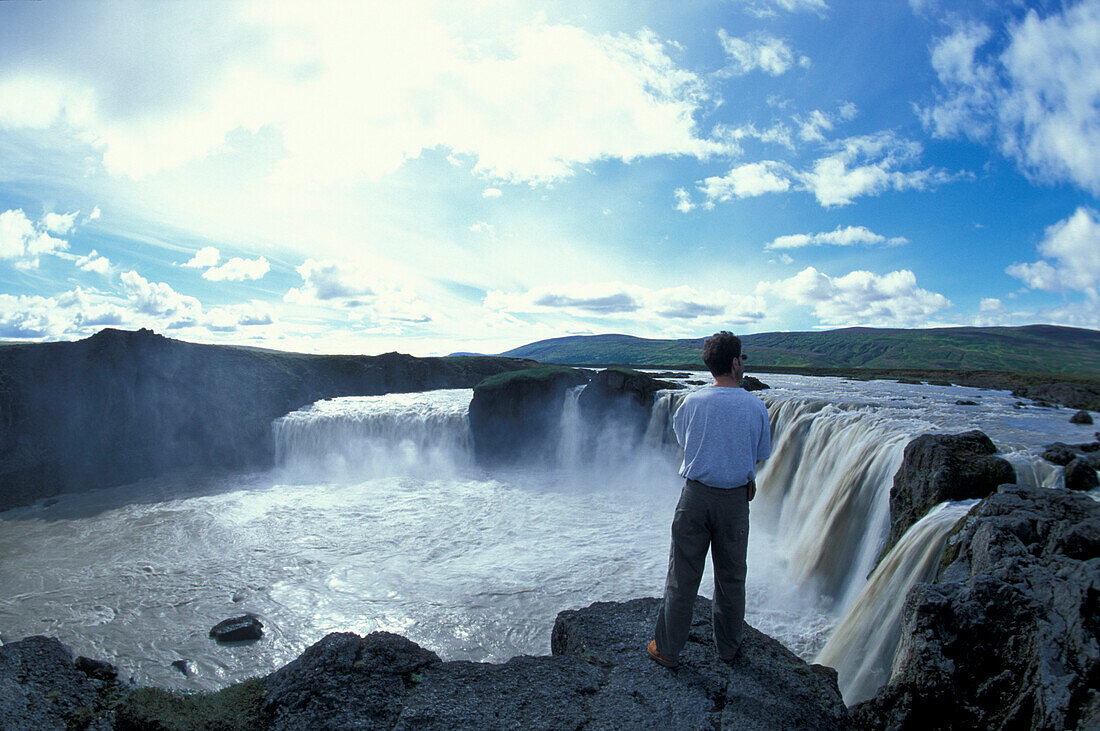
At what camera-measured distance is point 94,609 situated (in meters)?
12.9

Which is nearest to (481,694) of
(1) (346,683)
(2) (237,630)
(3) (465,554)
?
(1) (346,683)

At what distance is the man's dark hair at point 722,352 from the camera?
4.77 meters

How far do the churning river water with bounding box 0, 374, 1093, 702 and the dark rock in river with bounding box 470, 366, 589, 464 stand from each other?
470 centimetres

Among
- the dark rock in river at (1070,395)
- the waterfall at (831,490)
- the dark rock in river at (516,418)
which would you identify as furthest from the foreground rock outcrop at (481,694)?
the dark rock in river at (1070,395)

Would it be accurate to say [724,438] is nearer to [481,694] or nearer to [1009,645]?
[1009,645]

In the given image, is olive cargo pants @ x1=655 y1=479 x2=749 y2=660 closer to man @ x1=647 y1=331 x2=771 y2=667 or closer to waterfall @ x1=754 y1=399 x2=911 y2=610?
man @ x1=647 y1=331 x2=771 y2=667

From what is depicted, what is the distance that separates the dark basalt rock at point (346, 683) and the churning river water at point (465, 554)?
5.43 m

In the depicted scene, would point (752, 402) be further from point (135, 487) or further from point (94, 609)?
point (135, 487)

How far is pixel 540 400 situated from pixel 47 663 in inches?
1058

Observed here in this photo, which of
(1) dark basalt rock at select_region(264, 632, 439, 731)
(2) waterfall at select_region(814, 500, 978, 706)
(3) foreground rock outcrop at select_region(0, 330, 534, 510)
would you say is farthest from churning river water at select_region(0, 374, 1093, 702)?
(1) dark basalt rock at select_region(264, 632, 439, 731)

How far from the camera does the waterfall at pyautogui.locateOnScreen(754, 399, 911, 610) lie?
38.6 ft

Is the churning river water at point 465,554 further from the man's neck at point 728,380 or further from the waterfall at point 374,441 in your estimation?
the man's neck at point 728,380

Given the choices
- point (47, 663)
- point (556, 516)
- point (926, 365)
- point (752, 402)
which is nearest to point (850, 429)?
point (556, 516)

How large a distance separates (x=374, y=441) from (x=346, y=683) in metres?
28.3
